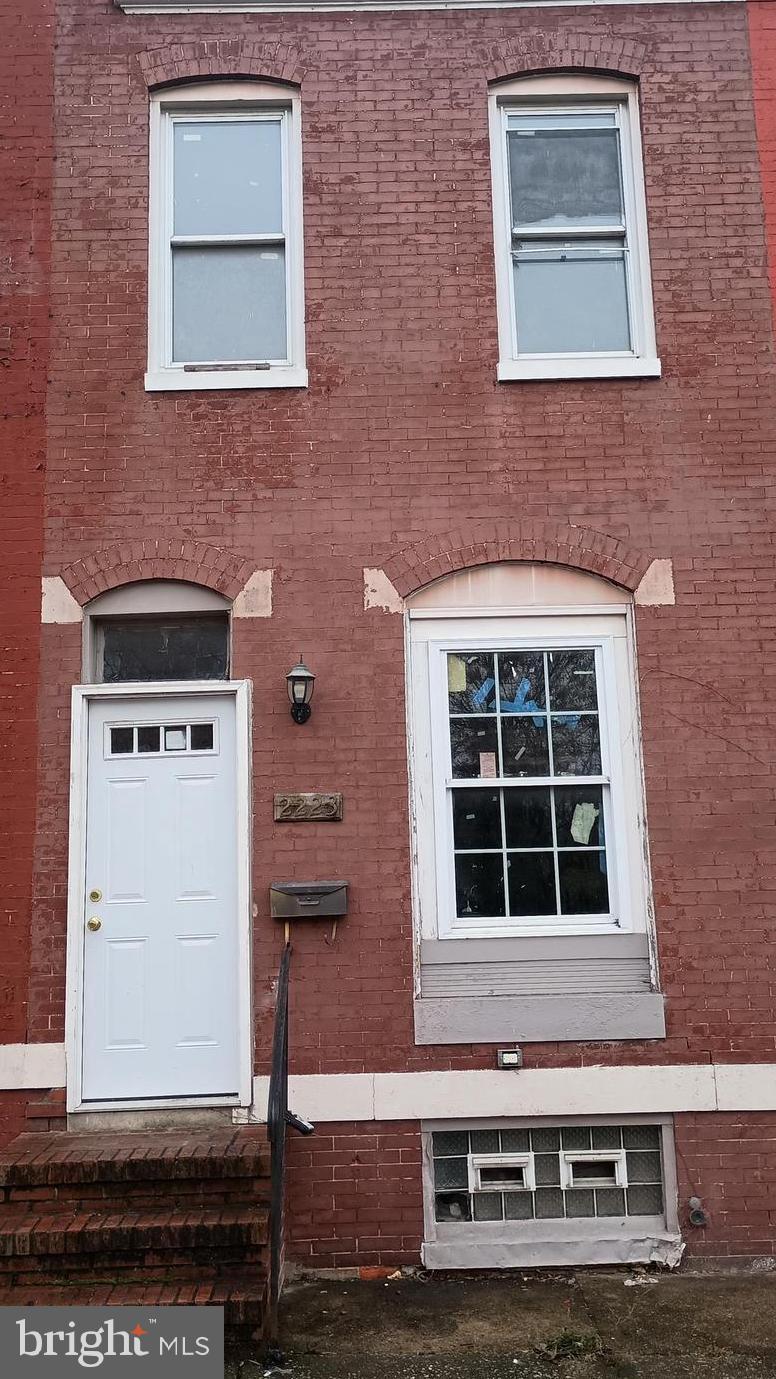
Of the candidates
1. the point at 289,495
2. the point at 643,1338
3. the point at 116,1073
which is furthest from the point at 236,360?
the point at 643,1338

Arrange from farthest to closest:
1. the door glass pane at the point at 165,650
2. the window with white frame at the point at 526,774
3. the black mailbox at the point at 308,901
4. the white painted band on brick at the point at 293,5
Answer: the white painted band on brick at the point at 293,5
the door glass pane at the point at 165,650
the window with white frame at the point at 526,774
the black mailbox at the point at 308,901

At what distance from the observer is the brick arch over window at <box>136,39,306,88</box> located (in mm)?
7117

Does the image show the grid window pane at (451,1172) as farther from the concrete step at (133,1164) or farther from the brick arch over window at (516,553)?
the brick arch over window at (516,553)

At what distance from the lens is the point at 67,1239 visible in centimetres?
520

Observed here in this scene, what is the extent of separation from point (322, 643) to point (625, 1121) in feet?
10.4

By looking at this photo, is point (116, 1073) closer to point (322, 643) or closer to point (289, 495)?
point (322, 643)

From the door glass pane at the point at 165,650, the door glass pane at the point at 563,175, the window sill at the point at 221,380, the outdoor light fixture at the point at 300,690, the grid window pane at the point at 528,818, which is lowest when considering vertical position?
the grid window pane at the point at 528,818

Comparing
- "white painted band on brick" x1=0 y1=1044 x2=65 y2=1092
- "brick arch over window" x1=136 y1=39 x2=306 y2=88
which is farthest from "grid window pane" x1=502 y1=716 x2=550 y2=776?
"brick arch over window" x1=136 y1=39 x2=306 y2=88

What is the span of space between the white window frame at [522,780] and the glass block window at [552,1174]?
3.57 feet

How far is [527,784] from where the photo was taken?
258 inches

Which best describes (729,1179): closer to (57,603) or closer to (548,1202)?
(548,1202)

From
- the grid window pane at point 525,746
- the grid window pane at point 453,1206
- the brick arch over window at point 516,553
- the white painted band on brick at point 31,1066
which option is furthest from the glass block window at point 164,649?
the grid window pane at point 453,1206

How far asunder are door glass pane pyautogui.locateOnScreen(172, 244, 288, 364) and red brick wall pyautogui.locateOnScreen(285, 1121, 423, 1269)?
4.62 meters

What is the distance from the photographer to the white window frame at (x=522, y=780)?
6.43 m
